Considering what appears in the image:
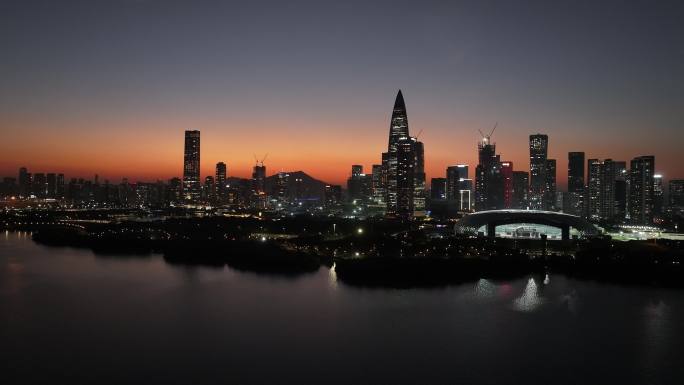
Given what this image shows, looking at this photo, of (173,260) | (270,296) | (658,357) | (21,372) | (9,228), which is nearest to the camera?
(21,372)

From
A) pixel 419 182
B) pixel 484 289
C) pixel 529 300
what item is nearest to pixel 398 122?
pixel 419 182

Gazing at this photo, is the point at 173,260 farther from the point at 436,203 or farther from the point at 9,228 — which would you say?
the point at 436,203

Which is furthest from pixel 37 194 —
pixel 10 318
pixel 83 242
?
pixel 10 318

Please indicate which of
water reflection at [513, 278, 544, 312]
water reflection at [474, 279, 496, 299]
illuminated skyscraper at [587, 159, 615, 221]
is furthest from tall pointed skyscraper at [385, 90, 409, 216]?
water reflection at [513, 278, 544, 312]

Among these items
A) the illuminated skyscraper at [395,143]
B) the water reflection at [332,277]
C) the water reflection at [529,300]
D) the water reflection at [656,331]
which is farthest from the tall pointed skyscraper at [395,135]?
the water reflection at [656,331]

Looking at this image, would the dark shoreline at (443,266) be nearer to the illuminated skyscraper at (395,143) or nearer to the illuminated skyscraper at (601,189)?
the illuminated skyscraper at (395,143)

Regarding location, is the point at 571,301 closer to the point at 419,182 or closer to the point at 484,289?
the point at 484,289
